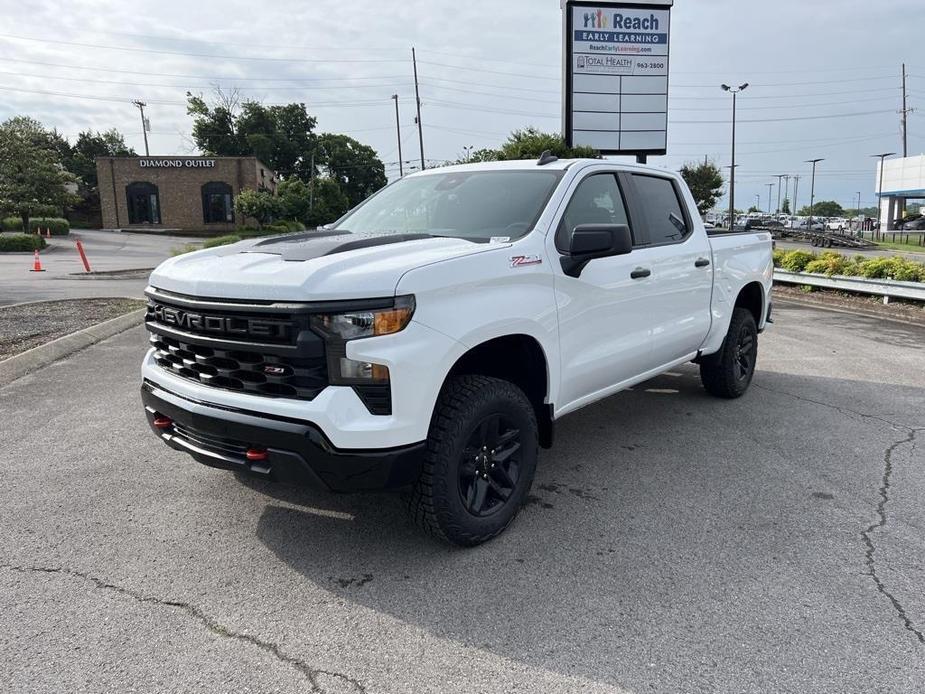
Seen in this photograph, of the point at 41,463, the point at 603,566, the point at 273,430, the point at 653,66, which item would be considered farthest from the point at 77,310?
the point at 653,66

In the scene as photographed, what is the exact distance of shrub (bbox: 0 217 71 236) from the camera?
140ft

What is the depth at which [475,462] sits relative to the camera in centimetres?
339

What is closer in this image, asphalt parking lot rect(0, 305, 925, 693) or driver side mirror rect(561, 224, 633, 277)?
asphalt parking lot rect(0, 305, 925, 693)

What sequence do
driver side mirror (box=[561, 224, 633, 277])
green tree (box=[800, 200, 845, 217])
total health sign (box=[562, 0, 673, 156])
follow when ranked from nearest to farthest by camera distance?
driver side mirror (box=[561, 224, 633, 277])
total health sign (box=[562, 0, 673, 156])
green tree (box=[800, 200, 845, 217])

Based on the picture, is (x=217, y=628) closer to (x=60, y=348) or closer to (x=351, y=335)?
(x=351, y=335)

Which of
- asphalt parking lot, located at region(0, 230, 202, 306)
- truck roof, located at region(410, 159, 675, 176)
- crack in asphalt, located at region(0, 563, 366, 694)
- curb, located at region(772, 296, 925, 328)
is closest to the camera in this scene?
crack in asphalt, located at region(0, 563, 366, 694)

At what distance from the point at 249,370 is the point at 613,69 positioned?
1841 cm

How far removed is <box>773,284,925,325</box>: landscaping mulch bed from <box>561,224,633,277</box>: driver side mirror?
29.4 feet

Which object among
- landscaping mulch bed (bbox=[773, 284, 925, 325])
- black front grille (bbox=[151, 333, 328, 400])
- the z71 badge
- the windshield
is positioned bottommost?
landscaping mulch bed (bbox=[773, 284, 925, 325])

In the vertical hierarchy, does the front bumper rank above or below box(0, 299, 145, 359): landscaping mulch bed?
above

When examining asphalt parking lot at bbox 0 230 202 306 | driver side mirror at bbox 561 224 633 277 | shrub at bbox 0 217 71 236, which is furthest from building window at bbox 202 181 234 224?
driver side mirror at bbox 561 224 633 277

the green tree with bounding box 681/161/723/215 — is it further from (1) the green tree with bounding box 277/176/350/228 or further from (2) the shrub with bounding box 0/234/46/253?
(2) the shrub with bounding box 0/234/46/253

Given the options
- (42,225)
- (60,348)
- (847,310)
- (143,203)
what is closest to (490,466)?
(60,348)

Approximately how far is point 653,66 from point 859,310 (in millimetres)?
10615
